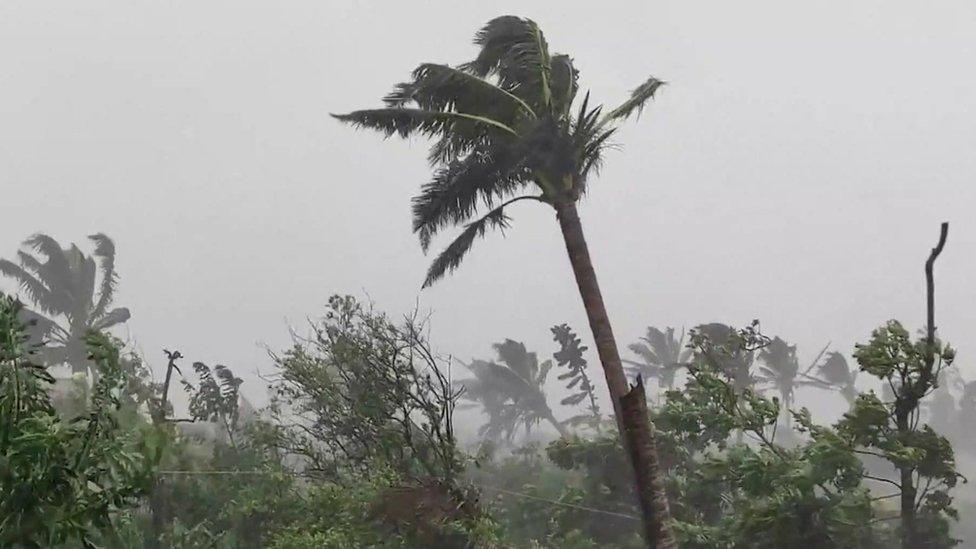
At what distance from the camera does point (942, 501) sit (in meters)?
11.2

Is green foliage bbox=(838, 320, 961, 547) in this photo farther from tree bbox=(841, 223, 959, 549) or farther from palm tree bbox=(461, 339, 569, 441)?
palm tree bbox=(461, 339, 569, 441)

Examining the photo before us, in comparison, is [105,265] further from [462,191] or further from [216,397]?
[462,191]

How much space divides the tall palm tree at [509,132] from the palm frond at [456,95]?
0.02m

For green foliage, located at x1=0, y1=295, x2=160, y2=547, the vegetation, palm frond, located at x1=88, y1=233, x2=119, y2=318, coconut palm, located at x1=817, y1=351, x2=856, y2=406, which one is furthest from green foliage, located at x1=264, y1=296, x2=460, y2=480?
coconut palm, located at x1=817, y1=351, x2=856, y2=406

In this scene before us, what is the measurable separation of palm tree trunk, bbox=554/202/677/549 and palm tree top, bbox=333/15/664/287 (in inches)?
29.0

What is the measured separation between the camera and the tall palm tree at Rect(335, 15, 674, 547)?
12.3m

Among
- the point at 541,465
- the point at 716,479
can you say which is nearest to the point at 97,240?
the point at 541,465

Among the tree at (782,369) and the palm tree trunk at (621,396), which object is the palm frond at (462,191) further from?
the tree at (782,369)

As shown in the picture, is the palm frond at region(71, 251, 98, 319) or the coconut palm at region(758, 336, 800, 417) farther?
the coconut palm at region(758, 336, 800, 417)

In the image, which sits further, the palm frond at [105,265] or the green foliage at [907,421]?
the palm frond at [105,265]

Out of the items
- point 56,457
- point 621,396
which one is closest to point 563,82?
point 621,396

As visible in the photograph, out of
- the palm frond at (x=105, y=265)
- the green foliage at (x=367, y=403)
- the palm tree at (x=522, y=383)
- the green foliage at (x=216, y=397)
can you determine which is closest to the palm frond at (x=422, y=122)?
the green foliage at (x=367, y=403)

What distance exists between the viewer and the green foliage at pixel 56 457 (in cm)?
435

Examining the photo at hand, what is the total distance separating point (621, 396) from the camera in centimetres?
981
